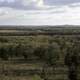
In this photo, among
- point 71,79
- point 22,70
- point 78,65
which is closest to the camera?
point 71,79

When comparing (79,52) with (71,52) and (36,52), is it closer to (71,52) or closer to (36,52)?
(71,52)

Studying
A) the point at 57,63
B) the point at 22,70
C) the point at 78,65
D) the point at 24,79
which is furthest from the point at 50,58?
the point at 24,79

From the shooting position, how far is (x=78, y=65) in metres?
27.1

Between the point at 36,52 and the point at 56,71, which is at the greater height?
the point at 56,71

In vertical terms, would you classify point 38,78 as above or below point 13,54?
above

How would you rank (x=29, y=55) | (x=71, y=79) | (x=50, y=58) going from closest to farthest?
(x=71, y=79) < (x=50, y=58) < (x=29, y=55)

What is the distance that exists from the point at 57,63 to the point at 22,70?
4.27 meters

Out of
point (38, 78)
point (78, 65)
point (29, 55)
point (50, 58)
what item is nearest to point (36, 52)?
point (29, 55)

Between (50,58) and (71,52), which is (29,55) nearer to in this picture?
(50,58)

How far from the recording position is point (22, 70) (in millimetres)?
30188

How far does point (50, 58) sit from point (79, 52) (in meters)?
3.52

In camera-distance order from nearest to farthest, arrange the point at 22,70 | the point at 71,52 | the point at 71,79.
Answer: the point at 71,79, the point at 22,70, the point at 71,52

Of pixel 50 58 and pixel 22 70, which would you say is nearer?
pixel 22 70

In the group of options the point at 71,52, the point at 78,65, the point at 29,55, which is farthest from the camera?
the point at 29,55
